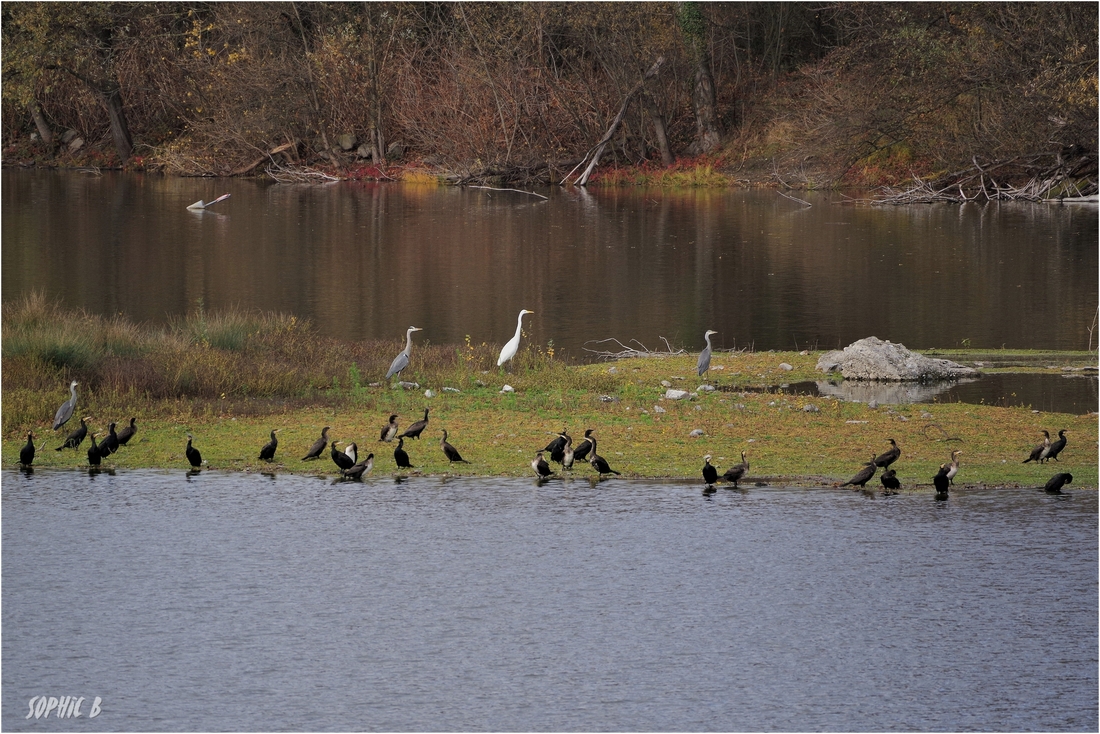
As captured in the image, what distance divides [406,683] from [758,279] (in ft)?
97.4

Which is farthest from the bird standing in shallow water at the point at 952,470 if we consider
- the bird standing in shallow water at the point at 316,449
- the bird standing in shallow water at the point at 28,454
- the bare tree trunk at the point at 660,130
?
the bare tree trunk at the point at 660,130

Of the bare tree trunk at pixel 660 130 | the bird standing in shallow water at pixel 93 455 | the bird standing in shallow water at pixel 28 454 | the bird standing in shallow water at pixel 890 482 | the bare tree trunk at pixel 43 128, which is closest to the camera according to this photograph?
the bird standing in shallow water at pixel 890 482

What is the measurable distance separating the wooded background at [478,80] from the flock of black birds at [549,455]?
46.6 metres

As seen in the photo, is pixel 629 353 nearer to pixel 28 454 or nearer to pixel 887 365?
pixel 887 365

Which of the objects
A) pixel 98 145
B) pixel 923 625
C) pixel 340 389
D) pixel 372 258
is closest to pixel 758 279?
pixel 372 258

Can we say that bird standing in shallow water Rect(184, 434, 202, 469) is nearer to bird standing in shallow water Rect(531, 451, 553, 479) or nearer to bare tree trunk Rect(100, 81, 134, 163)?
bird standing in shallow water Rect(531, 451, 553, 479)

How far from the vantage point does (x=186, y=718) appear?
918cm

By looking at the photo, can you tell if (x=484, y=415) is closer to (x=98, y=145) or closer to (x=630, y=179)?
(x=630, y=179)

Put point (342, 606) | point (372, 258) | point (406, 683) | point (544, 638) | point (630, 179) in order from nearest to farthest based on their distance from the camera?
1. point (406, 683)
2. point (544, 638)
3. point (342, 606)
4. point (372, 258)
5. point (630, 179)

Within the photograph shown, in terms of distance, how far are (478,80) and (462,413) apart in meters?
53.4

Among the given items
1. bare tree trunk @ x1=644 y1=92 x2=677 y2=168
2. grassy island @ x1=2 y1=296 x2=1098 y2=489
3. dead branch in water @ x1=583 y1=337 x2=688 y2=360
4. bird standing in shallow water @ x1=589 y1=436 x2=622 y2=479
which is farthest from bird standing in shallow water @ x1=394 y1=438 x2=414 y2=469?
bare tree trunk @ x1=644 y1=92 x2=677 y2=168

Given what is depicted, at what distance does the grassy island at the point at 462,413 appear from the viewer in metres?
16.1

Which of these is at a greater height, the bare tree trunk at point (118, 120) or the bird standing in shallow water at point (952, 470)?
the bare tree trunk at point (118, 120)

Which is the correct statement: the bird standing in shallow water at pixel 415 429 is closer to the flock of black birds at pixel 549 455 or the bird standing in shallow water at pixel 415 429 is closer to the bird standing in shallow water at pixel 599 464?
the flock of black birds at pixel 549 455
